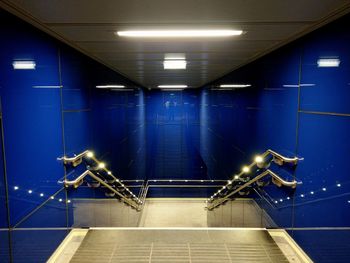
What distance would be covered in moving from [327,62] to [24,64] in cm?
287

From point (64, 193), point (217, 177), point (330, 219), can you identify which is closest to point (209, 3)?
point (330, 219)

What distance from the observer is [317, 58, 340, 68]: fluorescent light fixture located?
2.65 meters

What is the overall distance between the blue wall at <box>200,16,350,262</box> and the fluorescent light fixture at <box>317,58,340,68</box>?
0.04 metres

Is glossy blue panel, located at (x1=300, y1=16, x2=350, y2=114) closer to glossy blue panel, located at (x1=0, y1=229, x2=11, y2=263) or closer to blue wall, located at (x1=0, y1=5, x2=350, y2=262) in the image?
blue wall, located at (x1=0, y1=5, x2=350, y2=262)

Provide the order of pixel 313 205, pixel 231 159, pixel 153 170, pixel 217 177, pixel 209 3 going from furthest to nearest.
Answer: pixel 153 170, pixel 217 177, pixel 231 159, pixel 313 205, pixel 209 3

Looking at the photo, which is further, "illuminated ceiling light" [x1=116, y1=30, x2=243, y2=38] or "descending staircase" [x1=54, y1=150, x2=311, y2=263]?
"descending staircase" [x1=54, y1=150, x2=311, y2=263]

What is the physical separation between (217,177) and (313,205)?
259 inches

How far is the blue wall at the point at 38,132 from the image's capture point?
230 centimetres

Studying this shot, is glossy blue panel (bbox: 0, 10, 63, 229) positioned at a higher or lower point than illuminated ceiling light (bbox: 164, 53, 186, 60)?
lower

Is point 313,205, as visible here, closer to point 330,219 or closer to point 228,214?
point 330,219

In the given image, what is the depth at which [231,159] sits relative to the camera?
714cm

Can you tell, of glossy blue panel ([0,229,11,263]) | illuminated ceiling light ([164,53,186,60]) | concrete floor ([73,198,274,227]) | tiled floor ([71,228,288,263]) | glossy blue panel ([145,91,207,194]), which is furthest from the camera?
glossy blue panel ([145,91,207,194])

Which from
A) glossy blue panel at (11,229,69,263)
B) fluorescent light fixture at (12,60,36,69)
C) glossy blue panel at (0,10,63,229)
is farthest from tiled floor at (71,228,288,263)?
fluorescent light fixture at (12,60,36,69)

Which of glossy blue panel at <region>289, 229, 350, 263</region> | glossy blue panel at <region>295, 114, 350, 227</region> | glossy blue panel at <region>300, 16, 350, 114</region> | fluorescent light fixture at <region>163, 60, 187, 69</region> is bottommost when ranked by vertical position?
glossy blue panel at <region>289, 229, 350, 263</region>
